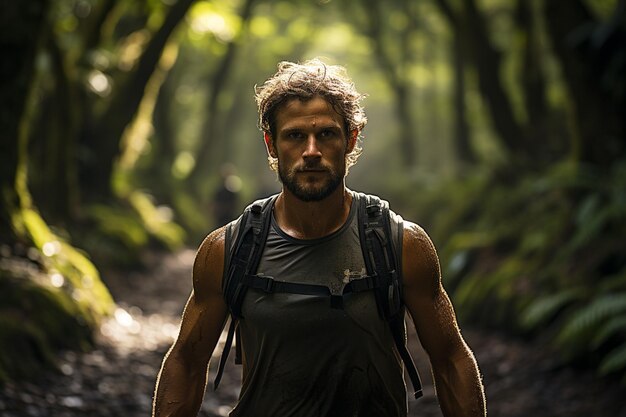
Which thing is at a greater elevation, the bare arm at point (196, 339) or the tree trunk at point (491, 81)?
the tree trunk at point (491, 81)

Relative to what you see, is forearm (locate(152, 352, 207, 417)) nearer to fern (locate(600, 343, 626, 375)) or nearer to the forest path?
the forest path

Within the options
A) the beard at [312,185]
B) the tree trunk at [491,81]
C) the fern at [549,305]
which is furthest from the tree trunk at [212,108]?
the beard at [312,185]

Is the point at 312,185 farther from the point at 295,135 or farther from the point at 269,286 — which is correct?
the point at 269,286

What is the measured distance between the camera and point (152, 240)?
2027 cm

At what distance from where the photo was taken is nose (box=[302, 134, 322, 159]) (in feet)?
11.1

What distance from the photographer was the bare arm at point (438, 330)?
Answer: 11.1 feet

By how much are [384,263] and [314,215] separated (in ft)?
1.20

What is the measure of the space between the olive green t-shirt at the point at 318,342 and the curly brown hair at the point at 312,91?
1.49ft

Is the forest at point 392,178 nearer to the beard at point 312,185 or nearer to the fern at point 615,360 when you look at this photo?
the fern at point 615,360

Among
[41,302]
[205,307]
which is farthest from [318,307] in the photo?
[41,302]

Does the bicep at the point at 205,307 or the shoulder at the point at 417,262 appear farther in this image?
the bicep at the point at 205,307

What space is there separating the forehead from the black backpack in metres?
0.35

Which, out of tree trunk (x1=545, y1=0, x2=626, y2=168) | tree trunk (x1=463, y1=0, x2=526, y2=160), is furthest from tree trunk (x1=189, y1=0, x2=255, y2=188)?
tree trunk (x1=545, y1=0, x2=626, y2=168)

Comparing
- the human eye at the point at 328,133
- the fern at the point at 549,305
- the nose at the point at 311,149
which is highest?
the fern at the point at 549,305
